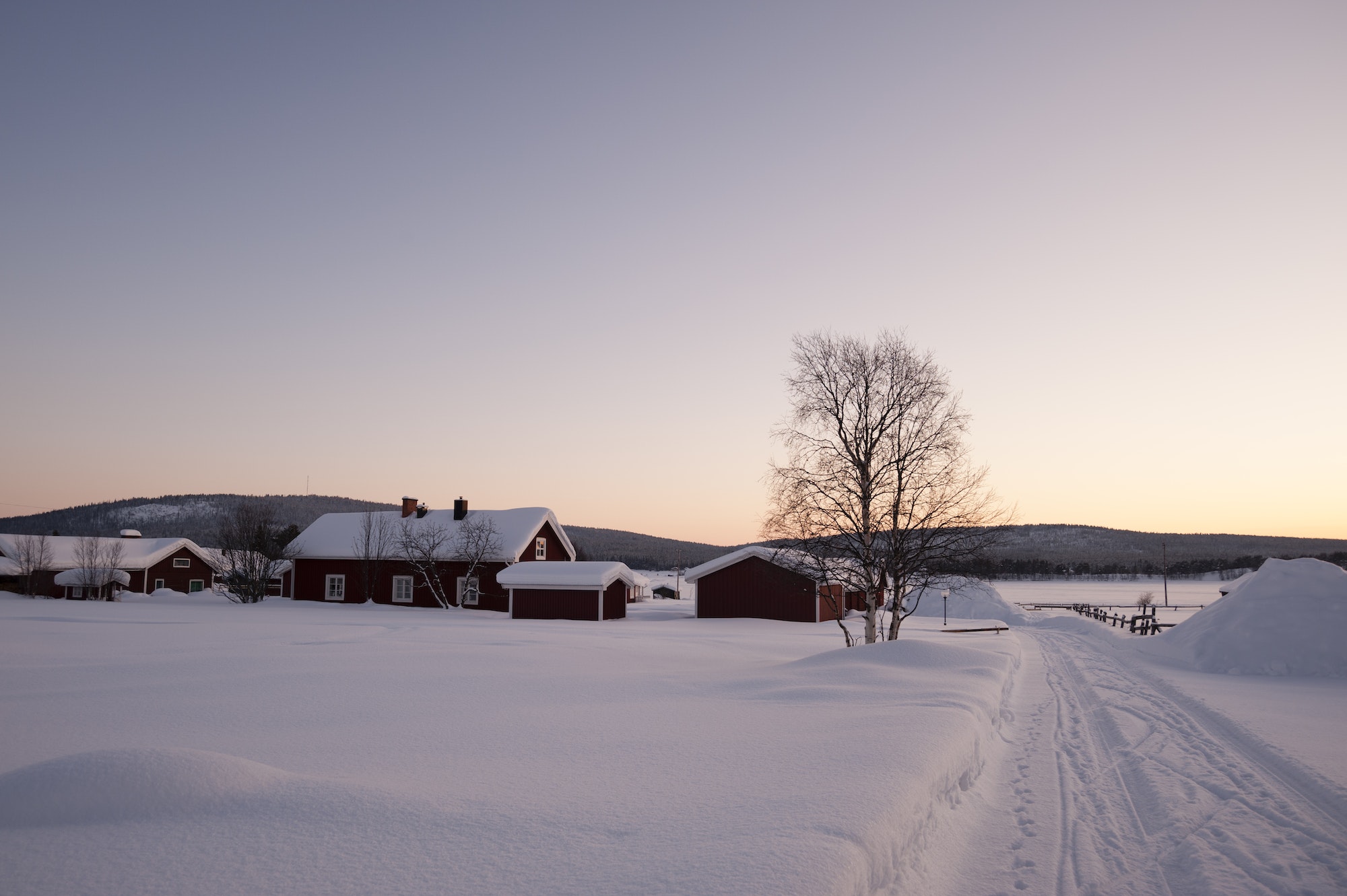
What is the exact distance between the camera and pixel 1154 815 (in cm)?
741

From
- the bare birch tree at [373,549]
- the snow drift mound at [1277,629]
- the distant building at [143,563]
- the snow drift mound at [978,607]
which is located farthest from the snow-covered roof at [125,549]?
the snow drift mound at [1277,629]

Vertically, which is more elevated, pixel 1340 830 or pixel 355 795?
pixel 355 795

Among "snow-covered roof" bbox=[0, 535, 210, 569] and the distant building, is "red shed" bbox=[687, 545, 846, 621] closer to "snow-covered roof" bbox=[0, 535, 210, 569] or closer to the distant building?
the distant building

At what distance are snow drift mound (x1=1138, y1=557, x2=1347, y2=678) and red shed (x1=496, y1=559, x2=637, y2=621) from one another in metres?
24.0

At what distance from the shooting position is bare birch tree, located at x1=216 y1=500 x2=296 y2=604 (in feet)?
151

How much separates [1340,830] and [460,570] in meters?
41.4

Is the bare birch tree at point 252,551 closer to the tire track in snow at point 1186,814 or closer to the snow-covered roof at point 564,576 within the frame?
the snow-covered roof at point 564,576

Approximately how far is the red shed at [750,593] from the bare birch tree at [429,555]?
573 inches

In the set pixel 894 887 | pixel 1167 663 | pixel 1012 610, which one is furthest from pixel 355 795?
pixel 1012 610

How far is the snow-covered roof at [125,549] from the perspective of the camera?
5616 centimetres

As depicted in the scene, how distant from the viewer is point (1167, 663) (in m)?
21.4

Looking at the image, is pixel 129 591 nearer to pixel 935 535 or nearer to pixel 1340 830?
pixel 935 535

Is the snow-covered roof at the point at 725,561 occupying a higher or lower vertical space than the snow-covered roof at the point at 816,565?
lower

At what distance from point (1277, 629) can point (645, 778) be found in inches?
835
